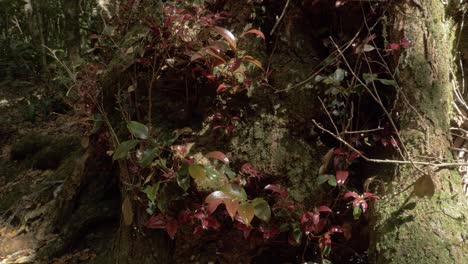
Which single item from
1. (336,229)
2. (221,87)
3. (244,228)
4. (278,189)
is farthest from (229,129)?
(336,229)

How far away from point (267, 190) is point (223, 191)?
458 mm

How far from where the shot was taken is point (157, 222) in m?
2.33

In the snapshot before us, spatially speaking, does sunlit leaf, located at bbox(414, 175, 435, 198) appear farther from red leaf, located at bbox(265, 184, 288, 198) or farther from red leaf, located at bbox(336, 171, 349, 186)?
red leaf, located at bbox(265, 184, 288, 198)

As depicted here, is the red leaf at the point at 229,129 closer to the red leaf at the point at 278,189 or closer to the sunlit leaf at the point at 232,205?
the red leaf at the point at 278,189

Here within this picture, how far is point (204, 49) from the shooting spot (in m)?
2.31

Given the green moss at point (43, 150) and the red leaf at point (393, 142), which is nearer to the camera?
the red leaf at point (393, 142)

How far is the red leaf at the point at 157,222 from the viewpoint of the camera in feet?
7.61

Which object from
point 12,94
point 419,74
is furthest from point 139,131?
point 12,94

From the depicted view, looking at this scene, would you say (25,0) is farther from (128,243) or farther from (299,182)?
(299,182)

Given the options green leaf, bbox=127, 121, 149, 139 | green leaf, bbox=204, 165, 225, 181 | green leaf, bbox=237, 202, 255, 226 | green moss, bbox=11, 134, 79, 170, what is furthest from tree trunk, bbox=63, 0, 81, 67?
green leaf, bbox=237, 202, 255, 226

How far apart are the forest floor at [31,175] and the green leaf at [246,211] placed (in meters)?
1.82

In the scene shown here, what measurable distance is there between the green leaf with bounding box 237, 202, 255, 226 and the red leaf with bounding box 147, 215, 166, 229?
57 centimetres

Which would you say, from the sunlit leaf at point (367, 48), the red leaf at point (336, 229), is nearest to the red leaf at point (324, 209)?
the red leaf at point (336, 229)

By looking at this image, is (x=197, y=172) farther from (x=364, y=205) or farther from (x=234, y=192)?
(x=364, y=205)
